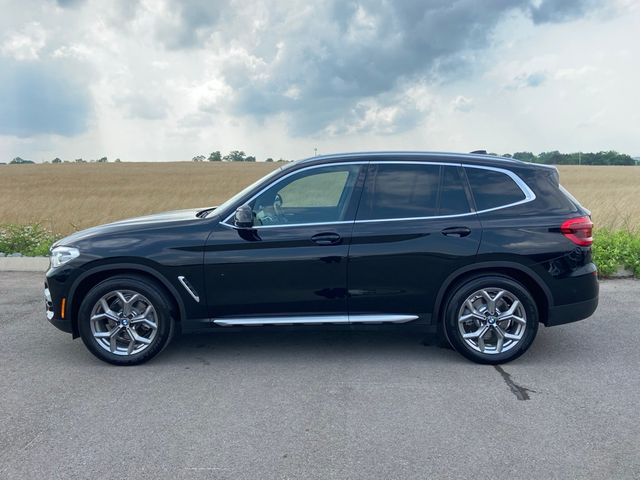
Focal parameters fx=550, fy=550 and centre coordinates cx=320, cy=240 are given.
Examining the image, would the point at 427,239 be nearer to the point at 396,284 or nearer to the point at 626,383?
the point at 396,284

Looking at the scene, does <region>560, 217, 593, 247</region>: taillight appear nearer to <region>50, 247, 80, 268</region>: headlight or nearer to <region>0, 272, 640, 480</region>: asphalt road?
<region>0, 272, 640, 480</region>: asphalt road

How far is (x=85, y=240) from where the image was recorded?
4582mm

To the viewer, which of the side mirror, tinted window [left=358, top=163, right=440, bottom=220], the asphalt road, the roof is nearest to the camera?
the asphalt road

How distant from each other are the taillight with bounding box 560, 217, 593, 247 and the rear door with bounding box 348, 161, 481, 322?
71cm

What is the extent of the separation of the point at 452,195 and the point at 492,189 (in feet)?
1.14

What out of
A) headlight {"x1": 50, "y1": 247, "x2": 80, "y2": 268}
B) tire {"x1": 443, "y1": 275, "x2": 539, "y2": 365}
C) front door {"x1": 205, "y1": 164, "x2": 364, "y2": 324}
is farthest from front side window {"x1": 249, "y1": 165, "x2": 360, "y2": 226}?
headlight {"x1": 50, "y1": 247, "x2": 80, "y2": 268}

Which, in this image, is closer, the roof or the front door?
the front door

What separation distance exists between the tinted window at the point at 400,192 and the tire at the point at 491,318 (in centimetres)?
75

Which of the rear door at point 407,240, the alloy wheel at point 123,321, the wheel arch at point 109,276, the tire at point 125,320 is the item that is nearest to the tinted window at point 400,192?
the rear door at point 407,240

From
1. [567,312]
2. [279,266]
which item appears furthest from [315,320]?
[567,312]

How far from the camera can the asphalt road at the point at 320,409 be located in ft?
10.2

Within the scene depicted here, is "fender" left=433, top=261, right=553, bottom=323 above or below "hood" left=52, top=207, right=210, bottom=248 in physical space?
below

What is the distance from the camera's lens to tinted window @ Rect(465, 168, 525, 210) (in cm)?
459

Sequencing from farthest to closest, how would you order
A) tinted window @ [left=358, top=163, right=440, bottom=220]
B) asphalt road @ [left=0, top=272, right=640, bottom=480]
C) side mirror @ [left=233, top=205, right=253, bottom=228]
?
tinted window @ [left=358, top=163, right=440, bottom=220] → side mirror @ [left=233, top=205, right=253, bottom=228] → asphalt road @ [left=0, top=272, right=640, bottom=480]
